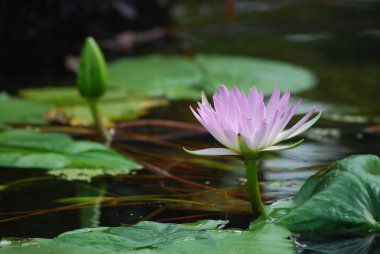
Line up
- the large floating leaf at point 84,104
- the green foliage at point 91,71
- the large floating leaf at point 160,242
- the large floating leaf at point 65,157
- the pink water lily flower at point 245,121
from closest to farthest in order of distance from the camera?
the large floating leaf at point 160,242, the pink water lily flower at point 245,121, the large floating leaf at point 65,157, the green foliage at point 91,71, the large floating leaf at point 84,104

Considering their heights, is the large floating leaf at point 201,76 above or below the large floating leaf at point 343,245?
above

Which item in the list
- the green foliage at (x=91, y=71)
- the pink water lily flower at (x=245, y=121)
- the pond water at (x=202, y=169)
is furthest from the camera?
the green foliage at (x=91, y=71)

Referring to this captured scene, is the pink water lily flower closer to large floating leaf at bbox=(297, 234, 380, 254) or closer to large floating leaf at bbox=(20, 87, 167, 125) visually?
large floating leaf at bbox=(297, 234, 380, 254)

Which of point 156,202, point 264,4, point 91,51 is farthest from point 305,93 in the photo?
point 264,4

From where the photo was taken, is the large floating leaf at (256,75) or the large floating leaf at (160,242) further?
the large floating leaf at (256,75)

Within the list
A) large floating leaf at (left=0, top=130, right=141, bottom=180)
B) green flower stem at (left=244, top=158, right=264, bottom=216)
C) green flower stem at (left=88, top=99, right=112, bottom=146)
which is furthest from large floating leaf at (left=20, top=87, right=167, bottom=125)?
green flower stem at (left=244, top=158, right=264, bottom=216)

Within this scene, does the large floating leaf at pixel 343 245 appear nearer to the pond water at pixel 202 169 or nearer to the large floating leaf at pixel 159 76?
the pond water at pixel 202 169

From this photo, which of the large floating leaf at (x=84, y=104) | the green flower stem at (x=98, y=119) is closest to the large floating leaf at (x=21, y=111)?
the large floating leaf at (x=84, y=104)

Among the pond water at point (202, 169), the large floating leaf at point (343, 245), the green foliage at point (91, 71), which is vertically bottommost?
the large floating leaf at point (343, 245)
